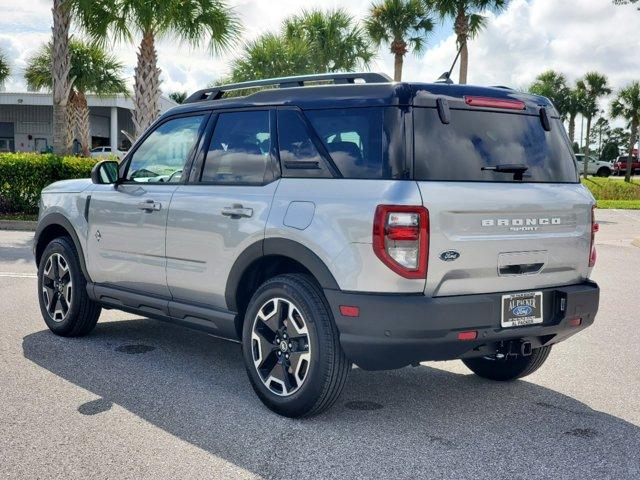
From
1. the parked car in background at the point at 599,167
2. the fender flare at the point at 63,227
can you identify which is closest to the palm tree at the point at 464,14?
the fender flare at the point at 63,227

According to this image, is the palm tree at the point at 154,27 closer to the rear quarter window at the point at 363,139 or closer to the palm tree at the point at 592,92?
the rear quarter window at the point at 363,139

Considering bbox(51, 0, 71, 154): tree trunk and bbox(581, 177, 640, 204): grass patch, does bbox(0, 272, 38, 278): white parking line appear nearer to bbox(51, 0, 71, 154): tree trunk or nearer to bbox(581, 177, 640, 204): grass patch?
bbox(51, 0, 71, 154): tree trunk

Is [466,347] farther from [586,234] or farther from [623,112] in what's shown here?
[623,112]

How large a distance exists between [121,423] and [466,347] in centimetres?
196

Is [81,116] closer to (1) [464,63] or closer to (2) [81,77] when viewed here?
(2) [81,77]

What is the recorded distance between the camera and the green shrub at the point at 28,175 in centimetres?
1820

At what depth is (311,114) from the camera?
15.9 ft

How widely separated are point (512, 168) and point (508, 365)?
1.63 meters

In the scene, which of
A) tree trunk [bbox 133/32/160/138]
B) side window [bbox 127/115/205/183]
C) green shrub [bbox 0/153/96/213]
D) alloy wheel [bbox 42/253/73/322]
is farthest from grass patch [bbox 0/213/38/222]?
side window [bbox 127/115/205/183]

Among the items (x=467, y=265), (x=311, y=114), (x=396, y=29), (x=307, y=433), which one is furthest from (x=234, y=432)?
(x=396, y=29)

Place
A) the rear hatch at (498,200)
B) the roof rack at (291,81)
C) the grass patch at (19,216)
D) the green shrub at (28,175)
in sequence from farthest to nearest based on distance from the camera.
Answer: the green shrub at (28,175), the grass patch at (19,216), the roof rack at (291,81), the rear hatch at (498,200)

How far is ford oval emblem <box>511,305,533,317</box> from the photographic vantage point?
4527 mm

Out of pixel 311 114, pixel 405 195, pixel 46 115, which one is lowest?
pixel 405 195

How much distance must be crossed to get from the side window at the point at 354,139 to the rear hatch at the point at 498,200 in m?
0.21
